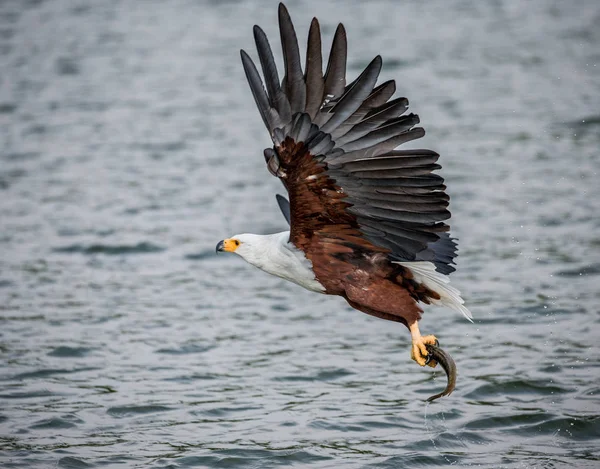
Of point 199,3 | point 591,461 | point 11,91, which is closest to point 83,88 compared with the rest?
point 11,91

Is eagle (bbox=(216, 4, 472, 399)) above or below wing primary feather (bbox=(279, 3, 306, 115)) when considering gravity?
below

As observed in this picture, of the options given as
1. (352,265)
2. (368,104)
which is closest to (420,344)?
(352,265)

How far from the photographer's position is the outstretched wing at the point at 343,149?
474cm

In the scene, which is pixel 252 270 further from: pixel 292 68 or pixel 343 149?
pixel 292 68

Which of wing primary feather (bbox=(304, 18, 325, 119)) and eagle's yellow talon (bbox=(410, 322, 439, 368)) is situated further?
eagle's yellow talon (bbox=(410, 322, 439, 368))

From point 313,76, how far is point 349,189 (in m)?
0.56

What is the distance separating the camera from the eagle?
477cm

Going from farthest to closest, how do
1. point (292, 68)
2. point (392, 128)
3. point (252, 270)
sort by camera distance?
1. point (252, 270)
2. point (392, 128)
3. point (292, 68)

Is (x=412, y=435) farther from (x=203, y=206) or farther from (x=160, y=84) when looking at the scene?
(x=160, y=84)

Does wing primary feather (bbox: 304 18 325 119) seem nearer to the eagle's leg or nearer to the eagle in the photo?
the eagle

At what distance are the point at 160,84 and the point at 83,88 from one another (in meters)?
0.95

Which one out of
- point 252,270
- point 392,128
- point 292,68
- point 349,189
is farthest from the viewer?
point 252,270

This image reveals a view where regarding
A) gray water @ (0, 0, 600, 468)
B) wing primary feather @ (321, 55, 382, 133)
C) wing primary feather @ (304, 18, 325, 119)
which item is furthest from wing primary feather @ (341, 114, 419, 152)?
gray water @ (0, 0, 600, 468)

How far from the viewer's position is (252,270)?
8.70m
